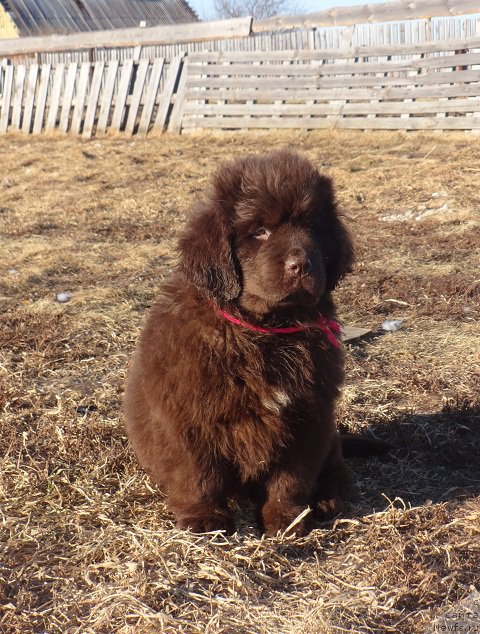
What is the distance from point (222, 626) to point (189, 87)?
43.8 feet

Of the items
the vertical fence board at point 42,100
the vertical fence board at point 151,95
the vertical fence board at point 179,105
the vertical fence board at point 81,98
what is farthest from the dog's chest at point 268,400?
the vertical fence board at point 42,100

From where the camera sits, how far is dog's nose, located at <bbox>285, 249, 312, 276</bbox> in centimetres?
294

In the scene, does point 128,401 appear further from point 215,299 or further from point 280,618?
point 280,618

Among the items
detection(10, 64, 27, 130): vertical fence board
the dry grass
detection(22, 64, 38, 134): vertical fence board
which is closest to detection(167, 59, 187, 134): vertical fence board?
detection(22, 64, 38, 134): vertical fence board

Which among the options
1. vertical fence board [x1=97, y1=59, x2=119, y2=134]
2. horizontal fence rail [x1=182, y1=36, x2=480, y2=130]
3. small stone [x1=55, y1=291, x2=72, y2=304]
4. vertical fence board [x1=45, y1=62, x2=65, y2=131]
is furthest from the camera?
vertical fence board [x1=45, y1=62, x2=65, y2=131]

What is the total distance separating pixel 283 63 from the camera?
14.0 meters

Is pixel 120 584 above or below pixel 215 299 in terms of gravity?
below

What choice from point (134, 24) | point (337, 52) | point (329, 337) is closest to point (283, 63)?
point (337, 52)

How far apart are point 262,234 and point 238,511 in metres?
1.28

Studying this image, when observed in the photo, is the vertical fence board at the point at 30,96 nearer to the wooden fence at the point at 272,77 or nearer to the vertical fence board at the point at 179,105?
the wooden fence at the point at 272,77

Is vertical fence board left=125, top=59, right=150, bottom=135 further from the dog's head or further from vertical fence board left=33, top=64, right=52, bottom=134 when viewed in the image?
the dog's head

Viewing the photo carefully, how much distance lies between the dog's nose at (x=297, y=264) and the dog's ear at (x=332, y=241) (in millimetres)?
340

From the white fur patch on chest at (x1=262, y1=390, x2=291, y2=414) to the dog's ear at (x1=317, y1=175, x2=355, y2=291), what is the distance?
0.53 metres

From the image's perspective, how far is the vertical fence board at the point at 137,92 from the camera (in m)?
15.3
